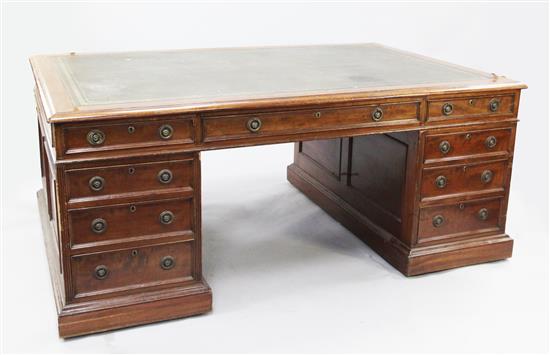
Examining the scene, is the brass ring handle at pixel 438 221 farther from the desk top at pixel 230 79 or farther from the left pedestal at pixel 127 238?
the left pedestal at pixel 127 238

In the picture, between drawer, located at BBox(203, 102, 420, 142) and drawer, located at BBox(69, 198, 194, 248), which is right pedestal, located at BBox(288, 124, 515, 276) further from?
drawer, located at BBox(69, 198, 194, 248)

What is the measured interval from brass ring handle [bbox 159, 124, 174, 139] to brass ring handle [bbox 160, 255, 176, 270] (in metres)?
0.45

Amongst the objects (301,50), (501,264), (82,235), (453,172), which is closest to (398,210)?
(453,172)

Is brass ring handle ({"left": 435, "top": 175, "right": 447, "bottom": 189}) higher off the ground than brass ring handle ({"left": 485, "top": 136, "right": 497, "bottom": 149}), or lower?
lower

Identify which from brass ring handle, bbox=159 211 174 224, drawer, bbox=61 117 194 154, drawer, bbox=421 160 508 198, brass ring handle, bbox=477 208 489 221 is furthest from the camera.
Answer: brass ring handle, bbox=477 208 489 221

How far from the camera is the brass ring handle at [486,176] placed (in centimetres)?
321

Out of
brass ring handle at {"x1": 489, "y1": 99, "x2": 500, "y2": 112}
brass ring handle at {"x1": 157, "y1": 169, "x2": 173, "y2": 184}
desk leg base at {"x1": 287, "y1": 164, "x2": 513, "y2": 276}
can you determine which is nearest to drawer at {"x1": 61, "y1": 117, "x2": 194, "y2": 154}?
brass ring handle at {"x1": 157, "y1": 169, "x2": 173, "y2": 184}

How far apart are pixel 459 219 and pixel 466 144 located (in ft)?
1.09

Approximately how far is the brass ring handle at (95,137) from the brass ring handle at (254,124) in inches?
20.5

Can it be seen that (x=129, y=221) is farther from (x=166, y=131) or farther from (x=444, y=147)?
(x=444, y=147)

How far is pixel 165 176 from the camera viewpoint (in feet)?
8.69

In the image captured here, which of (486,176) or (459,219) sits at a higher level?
(486,176)

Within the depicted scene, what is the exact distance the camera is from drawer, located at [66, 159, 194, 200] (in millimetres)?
2547

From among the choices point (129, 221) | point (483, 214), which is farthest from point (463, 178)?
point (129, 221)
